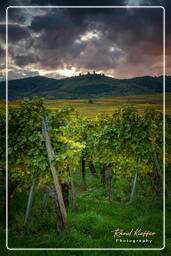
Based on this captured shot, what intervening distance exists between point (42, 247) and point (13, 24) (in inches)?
189

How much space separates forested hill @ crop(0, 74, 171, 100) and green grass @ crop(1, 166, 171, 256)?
3.03 m

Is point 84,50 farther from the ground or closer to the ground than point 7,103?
farther from the ground

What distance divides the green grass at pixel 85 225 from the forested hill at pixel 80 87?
9.94 feet

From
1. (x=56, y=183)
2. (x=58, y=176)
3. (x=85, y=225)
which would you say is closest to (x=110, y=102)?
(x=58, y=176)

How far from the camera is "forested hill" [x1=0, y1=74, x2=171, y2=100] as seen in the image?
15.8 feet

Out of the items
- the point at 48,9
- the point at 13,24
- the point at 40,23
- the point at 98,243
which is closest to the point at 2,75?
the point at 13,24

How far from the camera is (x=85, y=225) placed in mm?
5219

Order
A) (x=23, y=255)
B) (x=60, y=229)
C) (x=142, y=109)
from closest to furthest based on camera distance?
(x=23, y=255), (x=60, y=229), (x=142, y=109)

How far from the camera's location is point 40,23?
500 centimetres

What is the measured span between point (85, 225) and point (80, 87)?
11.3ft

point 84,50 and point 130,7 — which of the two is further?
point 84,50

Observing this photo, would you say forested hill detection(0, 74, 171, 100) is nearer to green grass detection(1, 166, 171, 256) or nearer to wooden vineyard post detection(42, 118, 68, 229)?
wooden vineyard post detection(42, 118, 68, 229)

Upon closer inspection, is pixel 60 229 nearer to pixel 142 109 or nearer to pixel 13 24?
pixel 142 109

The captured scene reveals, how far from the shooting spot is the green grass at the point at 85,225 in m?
4.36
